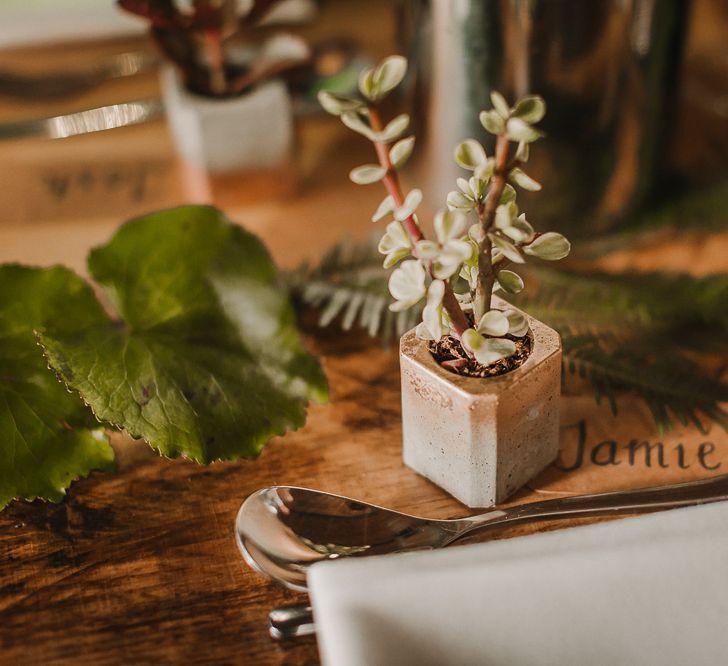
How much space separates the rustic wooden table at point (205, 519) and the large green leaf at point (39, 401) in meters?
0.02

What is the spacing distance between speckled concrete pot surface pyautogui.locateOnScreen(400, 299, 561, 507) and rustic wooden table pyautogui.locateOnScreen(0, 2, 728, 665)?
1 centimetres

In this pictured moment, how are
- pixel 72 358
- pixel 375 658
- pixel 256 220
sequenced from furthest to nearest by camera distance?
1. pixel 256 220
2. pixel 72 358
3. pixel 375 658

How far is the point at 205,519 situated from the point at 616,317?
0.24 meters

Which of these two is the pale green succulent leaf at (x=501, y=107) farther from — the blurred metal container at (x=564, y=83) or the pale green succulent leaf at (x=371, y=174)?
the blurred metal container at (x=564, y=83)

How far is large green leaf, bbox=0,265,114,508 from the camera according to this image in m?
0.34

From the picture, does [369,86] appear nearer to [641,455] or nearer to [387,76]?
[387,76]

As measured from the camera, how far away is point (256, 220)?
56 centimetres

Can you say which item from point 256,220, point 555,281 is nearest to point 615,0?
point 555,281

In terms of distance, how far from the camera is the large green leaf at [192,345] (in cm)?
35

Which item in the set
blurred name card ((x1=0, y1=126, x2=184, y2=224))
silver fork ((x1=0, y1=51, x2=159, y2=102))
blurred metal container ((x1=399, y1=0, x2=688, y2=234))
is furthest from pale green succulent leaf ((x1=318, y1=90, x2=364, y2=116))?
silver fork ((x1=0, y1=51, x2=159, y2=102))

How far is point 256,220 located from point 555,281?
21cm

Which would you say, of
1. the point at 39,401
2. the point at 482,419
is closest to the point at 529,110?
the point at 482,419

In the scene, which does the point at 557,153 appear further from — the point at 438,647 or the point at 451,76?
the point at 438,647

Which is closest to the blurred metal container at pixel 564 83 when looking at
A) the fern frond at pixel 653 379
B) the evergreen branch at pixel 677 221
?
the evergreen branch at pixel 677 221
